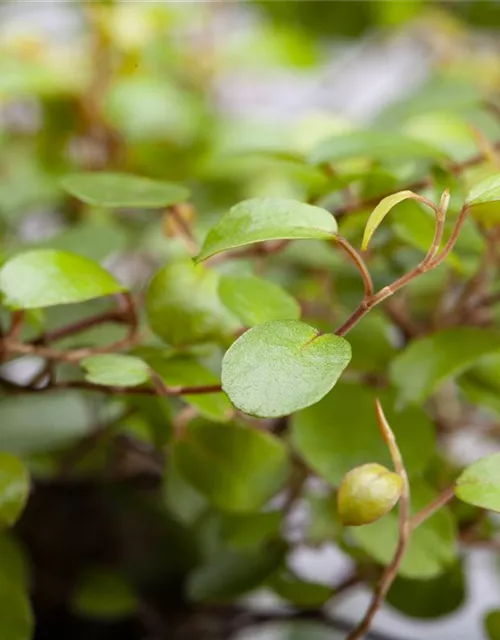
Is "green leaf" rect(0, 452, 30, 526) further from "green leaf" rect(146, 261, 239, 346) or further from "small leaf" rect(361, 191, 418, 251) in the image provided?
"small leaf" rect(361, 191, 418, 251)

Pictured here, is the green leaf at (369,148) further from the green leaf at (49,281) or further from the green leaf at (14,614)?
the green leaf at (14,614)

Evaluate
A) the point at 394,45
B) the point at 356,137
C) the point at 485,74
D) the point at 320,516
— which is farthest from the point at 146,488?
the point at 394,45

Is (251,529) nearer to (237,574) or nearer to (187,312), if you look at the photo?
(237,574)

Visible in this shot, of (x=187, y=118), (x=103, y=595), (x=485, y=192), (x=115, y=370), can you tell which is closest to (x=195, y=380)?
(x=115, y=370)

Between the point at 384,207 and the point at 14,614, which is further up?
the point at 384,207

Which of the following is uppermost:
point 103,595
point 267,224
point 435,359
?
point 267,224

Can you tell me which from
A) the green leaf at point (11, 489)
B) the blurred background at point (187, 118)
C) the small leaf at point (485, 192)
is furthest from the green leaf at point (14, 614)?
the small leaf at point (485, 192)

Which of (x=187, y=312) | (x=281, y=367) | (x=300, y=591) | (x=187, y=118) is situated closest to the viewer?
(x=281, y=367)

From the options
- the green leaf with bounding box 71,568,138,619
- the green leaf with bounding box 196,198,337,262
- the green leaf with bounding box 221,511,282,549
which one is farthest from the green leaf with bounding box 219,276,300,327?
the green leaf with bounding box 71,568,138,619
